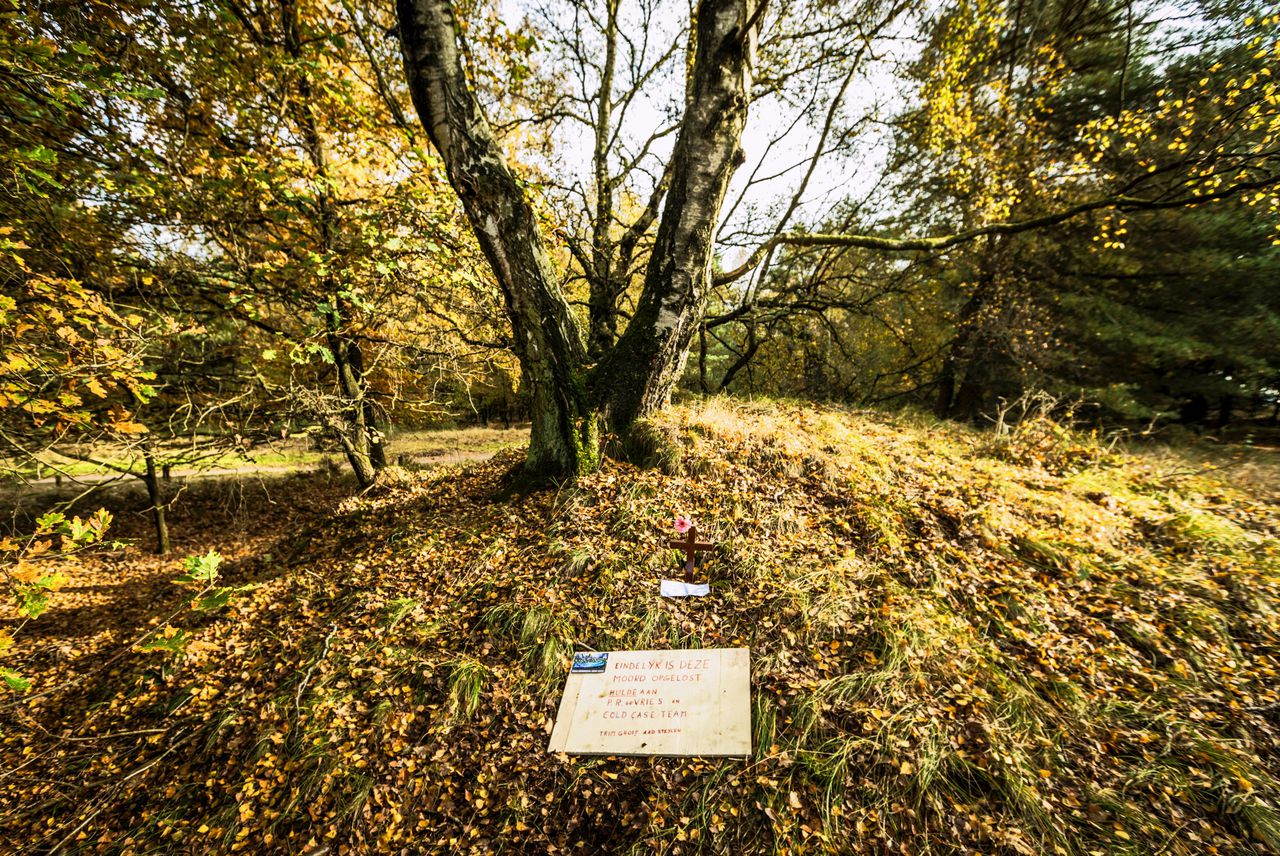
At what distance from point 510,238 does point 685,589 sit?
3.25m

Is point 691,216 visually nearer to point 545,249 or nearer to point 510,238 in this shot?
point 545,249

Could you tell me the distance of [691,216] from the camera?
13.1 feet

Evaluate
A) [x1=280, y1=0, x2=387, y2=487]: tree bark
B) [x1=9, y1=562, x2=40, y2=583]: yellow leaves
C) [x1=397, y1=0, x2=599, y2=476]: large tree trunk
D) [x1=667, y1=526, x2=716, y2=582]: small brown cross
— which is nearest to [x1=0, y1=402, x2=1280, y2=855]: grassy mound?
[x1=667, y1=526, x2=716, y2=582]: small brown cross

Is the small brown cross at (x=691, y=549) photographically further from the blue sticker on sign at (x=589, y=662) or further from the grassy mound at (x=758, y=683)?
the blue sticker on sign at (x=589, y=662)

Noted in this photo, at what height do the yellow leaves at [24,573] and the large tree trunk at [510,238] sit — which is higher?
the large tree trunk at [510,238]

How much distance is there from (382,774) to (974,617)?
4.06 m

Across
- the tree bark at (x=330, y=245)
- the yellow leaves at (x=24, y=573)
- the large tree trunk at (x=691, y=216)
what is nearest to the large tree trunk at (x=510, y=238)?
the large tree trunk at (x=691, y=216)

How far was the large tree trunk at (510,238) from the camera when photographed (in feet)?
10.8

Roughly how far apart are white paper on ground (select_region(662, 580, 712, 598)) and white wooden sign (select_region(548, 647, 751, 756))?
1.49ft

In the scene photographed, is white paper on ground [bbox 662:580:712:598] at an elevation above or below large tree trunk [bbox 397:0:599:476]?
below

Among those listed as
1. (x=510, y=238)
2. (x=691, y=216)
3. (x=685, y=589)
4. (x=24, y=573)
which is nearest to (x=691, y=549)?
(x=685, y=589)

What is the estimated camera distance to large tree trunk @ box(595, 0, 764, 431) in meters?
3.75

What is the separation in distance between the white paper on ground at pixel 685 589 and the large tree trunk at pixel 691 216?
1.78 metres

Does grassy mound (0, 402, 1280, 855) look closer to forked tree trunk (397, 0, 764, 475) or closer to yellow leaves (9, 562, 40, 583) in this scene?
forked tree trunk (397, 0, 764, 475)
